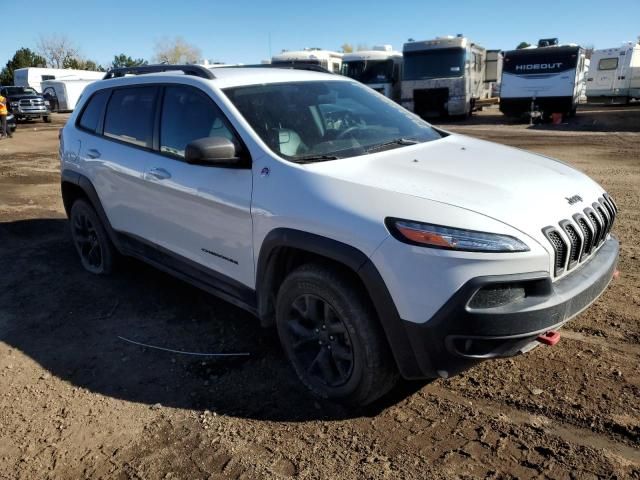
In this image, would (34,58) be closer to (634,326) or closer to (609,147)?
(609,147)

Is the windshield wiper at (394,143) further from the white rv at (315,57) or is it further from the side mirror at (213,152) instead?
the white rv at (315,57)

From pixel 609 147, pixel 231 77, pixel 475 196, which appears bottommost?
pixel 609 147

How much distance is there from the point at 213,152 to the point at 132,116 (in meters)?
1.60

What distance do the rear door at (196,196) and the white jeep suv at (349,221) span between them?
15 mm

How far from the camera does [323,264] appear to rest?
116 inches

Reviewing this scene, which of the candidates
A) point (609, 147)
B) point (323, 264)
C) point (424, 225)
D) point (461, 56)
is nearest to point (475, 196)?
point (424, 225)

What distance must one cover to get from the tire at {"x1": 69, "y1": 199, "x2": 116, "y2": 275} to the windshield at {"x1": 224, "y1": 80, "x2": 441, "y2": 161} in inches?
87.3

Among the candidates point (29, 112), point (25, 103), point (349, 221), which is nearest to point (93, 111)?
point (349, 221)

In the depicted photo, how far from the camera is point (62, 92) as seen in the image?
36094 millimetres

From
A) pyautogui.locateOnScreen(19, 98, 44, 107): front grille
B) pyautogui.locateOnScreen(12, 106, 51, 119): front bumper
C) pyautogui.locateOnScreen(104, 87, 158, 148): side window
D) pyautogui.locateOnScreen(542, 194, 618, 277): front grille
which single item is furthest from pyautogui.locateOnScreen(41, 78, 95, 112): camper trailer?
pyautogui.locateOnScreen(542, 194, 618, 277): front grille

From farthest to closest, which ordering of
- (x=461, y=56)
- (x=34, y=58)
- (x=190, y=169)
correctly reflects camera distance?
(x=34, y=58) → (x=461, y=56) → (x=190, y=169)

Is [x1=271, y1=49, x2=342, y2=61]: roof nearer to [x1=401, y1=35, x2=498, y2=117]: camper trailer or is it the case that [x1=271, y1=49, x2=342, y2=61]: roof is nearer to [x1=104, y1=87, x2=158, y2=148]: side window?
[x1=401, y1=35, x2=498, y2=117]: camper trailer

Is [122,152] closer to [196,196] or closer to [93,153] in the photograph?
[93,153]

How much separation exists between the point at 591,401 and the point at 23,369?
3.51 m
